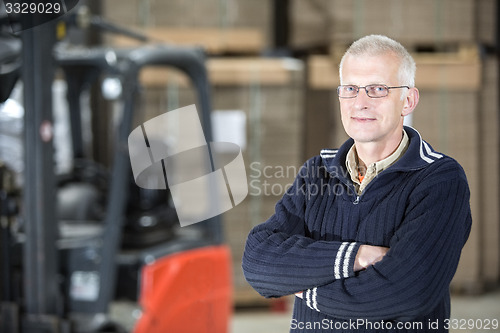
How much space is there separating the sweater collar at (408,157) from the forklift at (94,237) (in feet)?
5.90

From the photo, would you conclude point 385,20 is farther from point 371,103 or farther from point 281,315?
point 371,103

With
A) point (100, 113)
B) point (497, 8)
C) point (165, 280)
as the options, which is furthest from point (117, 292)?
point (497, 8)

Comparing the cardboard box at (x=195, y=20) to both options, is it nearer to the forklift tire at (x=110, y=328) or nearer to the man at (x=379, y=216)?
the forklift tire at (x=110, y=328)

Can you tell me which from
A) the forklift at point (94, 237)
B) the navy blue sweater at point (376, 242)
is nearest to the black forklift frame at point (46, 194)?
the forklift at point (94, 237)

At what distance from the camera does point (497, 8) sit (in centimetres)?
668

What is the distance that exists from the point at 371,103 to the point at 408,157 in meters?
0.10

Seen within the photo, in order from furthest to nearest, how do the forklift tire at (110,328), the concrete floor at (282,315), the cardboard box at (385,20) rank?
the cardboard box at (385,20) → the concrete floor at (282,315) → the forklift tire at (110,328)

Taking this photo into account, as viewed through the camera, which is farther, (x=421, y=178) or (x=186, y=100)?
(x=186, y=100)

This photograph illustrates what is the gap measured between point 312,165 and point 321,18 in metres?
5.03

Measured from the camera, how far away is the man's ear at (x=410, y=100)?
2.54ft

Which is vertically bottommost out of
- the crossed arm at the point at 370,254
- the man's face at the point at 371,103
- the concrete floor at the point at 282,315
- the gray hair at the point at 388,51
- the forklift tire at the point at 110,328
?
the concrete floor at the point at 282,315

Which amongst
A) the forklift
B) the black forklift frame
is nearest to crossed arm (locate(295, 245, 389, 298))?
the forklift

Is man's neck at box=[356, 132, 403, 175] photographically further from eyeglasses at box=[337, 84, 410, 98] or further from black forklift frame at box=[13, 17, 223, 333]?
black forklift frame at box=[13, 17, 223, 333]

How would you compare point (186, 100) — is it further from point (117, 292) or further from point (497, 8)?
point (497, 8)
